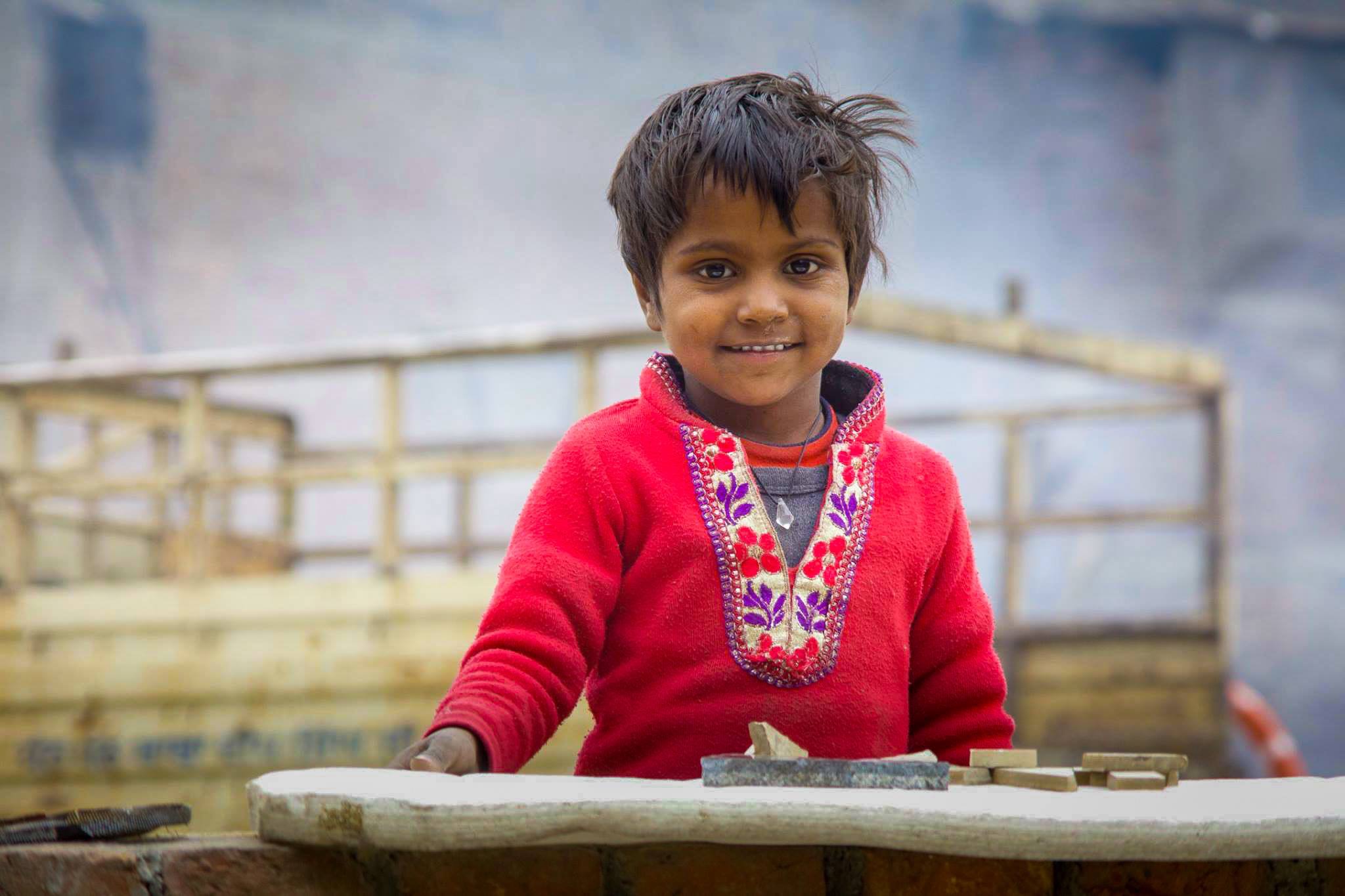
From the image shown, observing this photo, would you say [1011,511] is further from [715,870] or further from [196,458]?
[715,870]

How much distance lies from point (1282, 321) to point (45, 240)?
6229mm

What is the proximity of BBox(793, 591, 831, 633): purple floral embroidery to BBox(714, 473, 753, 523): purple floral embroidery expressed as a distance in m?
0.09

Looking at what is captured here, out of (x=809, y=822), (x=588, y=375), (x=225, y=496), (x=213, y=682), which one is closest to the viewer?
(x=809, y=822)

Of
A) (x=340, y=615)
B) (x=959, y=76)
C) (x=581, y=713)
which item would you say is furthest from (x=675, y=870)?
(x=959, y=76)

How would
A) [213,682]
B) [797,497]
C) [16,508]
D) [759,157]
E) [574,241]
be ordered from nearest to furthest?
[759,157] < [797,497] < [213,682] < [16,508] < [574,241]

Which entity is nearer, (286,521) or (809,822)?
(809,822)

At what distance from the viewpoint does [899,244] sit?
7.21m

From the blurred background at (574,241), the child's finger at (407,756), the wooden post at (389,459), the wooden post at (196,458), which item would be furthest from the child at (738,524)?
the blurred background at (574,241)

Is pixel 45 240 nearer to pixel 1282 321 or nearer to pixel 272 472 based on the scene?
pixel 272 472

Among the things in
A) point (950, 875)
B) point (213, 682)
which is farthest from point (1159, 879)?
point (213, 682)

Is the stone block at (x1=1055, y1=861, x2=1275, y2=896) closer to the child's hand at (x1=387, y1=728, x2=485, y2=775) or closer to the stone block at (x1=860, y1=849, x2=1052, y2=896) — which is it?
the stone block at (x1=860, y1=849, x2=1052, y2=896)

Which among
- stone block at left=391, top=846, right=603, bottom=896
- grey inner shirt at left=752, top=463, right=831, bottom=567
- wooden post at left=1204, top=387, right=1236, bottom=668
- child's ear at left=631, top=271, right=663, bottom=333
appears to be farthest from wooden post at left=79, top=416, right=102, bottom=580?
stone block at left=391, top=846, right=603, bottom=896

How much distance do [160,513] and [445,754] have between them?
6.06 m

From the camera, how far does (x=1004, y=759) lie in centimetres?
109
